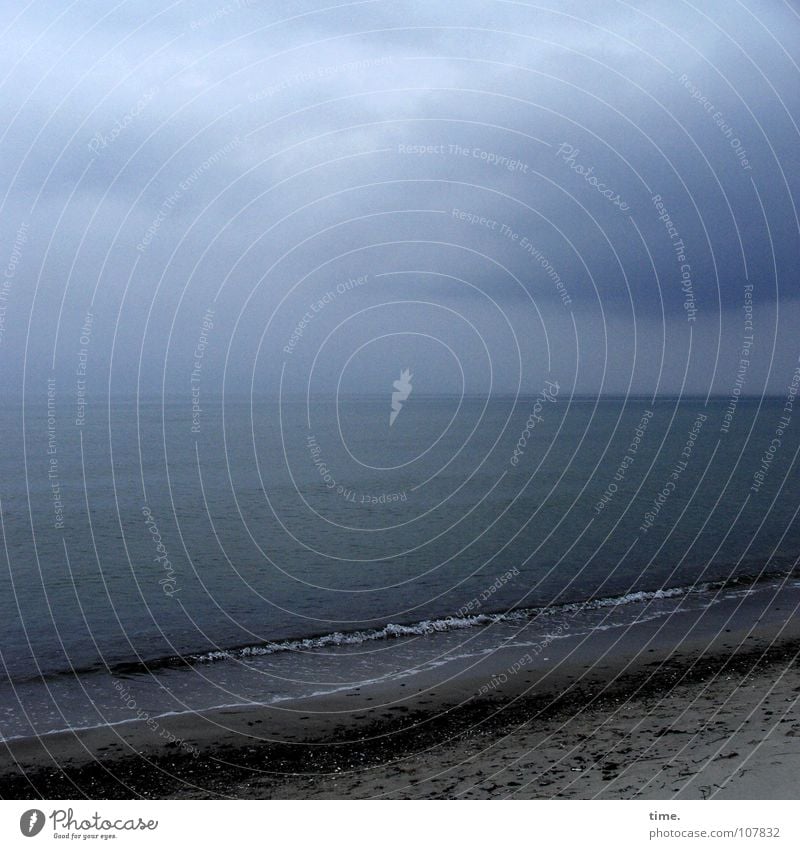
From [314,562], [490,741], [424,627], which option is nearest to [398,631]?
[424,627]

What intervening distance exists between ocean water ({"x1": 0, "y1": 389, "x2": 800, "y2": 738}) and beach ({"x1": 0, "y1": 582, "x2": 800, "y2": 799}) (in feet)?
5.16

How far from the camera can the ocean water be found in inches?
801

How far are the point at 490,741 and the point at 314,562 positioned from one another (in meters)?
20.0

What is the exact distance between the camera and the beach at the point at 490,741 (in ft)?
39.7

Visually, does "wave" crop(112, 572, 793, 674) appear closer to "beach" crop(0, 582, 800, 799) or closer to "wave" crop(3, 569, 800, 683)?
"wave" crop(3, 569, 800, 683)

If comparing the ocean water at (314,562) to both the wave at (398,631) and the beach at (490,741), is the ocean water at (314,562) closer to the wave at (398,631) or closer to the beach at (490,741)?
the wave at (398,631)

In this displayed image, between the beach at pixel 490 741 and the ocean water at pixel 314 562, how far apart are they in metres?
1.57

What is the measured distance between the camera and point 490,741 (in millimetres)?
14766

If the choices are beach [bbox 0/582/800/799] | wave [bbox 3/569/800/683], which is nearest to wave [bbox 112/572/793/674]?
wave [bbox 3/569/800/683]

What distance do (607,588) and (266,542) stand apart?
16.6 m

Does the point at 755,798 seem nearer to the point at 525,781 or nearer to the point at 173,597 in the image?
the point at 525,781

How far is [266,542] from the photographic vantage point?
3822 cm

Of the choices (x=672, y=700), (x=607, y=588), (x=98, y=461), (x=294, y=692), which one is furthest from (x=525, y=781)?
(x=98, y=461)

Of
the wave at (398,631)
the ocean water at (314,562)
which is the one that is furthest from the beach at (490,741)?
the wave at (398,631)
